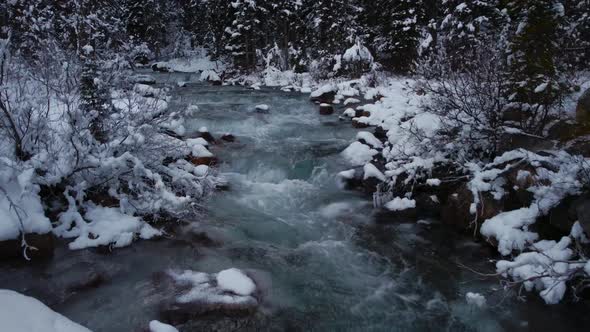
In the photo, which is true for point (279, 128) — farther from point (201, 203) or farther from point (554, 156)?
point (554, 156)

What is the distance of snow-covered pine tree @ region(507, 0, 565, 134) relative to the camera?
727 centimetres

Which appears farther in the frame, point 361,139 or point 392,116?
point 392,116

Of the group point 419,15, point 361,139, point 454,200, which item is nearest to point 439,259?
point 454,200

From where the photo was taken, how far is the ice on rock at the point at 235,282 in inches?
206

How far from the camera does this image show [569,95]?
7.53m

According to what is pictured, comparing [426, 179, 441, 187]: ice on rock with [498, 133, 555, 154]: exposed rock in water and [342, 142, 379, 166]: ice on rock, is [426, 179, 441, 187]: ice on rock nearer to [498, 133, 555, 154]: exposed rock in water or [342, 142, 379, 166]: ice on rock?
[498, 133, 555, 154]: exposed rock in water

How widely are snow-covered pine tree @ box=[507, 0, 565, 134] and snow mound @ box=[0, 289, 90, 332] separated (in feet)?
25.4

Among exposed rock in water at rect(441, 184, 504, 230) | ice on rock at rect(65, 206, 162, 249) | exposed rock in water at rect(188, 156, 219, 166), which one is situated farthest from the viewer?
exposed rock in water at rect(188, 156, 219, 166)

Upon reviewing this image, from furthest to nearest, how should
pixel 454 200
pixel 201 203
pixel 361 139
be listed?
pixel 361 139, pixel 201 203, pixel 454 200

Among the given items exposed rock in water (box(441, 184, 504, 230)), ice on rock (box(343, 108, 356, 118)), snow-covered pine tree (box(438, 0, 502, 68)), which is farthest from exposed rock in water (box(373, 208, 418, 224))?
snow-covered pine tree (box(438, 0, 502, 68))

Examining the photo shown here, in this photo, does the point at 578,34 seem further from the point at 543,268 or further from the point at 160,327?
the point at 160,327

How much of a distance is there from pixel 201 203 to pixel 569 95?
7.16 m

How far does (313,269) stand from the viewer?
6258mm

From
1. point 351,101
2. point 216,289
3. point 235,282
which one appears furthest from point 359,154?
point 351,101
